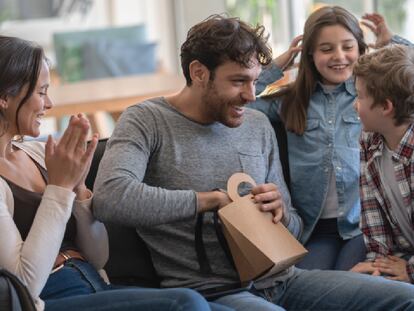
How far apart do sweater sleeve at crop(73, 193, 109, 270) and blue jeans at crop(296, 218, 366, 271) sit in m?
0.58

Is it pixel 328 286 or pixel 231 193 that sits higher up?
pixel 231 193

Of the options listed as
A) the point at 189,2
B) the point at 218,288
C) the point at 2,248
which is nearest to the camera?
the point at 2,248

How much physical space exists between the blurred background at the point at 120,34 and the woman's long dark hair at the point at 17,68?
2.46 m

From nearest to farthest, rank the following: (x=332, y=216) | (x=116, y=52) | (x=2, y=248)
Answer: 1. (x=2, y=248)
2. (x=332, y=216)
3. (x=116, y=52)

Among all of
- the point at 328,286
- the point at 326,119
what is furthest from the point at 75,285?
the point at 326,119

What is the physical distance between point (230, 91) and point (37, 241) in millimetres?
→ 614

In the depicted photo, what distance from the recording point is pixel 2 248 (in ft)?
5.47

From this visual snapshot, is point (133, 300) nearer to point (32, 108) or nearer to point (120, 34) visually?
point (32, 108)

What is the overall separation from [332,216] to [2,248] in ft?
3.27

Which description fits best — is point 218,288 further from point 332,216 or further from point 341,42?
point 341,42

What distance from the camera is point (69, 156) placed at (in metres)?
1.78

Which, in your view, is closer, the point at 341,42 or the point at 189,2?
the point at 341,42

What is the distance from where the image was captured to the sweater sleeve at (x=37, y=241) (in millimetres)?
1667

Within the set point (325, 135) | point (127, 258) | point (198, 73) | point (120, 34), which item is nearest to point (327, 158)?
point (325, 135)
